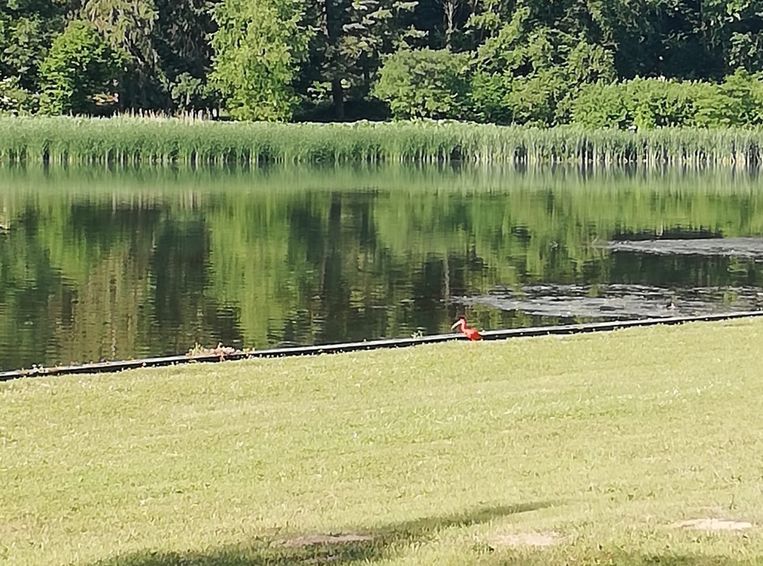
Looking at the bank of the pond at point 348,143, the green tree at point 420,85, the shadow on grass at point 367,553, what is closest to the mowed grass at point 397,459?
the shadow on grass at point 367,553

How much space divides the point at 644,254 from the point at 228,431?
19.5 m

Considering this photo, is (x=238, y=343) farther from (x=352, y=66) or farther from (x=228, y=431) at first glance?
(x=352, y=66)

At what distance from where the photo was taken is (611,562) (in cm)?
572

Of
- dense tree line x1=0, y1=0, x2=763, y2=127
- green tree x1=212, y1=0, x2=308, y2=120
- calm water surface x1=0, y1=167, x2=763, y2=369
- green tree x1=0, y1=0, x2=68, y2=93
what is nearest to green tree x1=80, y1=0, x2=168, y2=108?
dense tree line x1=0, y1=0, x2=763, y2=127

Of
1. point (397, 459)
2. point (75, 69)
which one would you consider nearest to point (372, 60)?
point (75, 69)

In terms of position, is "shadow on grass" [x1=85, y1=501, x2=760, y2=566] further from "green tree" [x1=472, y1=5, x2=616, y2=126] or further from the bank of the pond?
"green tree" [x1=472, y1=5, x2=616, y2=126]

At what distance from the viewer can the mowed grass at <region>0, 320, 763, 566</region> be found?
660 cm

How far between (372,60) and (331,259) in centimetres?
4995

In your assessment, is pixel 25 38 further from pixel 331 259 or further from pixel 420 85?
pixel 331 259

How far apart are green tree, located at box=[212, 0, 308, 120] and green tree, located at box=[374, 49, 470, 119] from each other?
5083 mm

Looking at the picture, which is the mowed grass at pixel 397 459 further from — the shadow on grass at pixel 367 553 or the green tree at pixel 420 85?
the green tree at pixel 420 85

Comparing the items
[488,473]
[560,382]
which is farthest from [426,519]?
[560,382]

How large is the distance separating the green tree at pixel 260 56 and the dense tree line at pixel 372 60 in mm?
76

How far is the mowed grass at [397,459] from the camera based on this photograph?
6.60 metres
